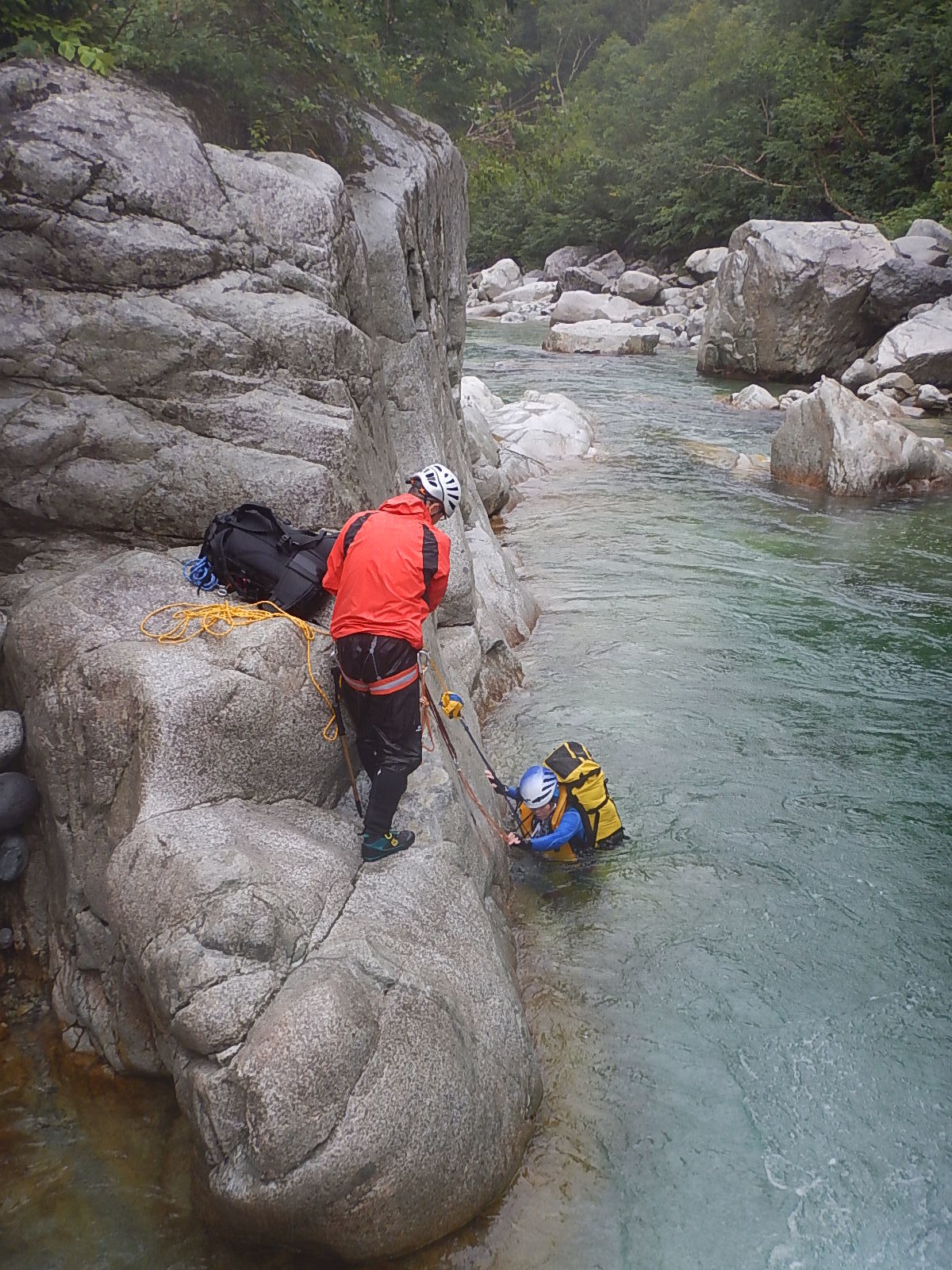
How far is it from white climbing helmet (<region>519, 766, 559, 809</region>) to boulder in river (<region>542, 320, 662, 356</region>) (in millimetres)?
29237

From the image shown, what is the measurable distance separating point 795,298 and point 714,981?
2562cm

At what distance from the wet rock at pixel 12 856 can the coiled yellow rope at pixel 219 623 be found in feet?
5.36

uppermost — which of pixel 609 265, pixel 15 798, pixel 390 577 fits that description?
pixel 390 577

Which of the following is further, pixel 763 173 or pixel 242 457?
pixel 763 173

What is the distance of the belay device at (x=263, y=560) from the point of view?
6137 mm

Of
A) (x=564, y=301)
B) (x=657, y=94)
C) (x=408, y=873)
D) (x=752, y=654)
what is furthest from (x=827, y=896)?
(x=657, y=94)

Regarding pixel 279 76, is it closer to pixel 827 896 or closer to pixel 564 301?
pixel 827 896

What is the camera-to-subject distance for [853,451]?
17.7 metres

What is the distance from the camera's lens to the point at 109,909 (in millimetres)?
4961

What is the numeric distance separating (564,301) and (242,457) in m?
36.9

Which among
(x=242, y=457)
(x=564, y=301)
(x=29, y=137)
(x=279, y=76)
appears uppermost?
(x=279, y=76)

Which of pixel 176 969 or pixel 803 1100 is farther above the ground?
pixel 176 969

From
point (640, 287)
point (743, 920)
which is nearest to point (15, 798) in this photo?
point (743, 920)

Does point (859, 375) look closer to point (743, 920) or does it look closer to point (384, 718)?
point (743, 920)
